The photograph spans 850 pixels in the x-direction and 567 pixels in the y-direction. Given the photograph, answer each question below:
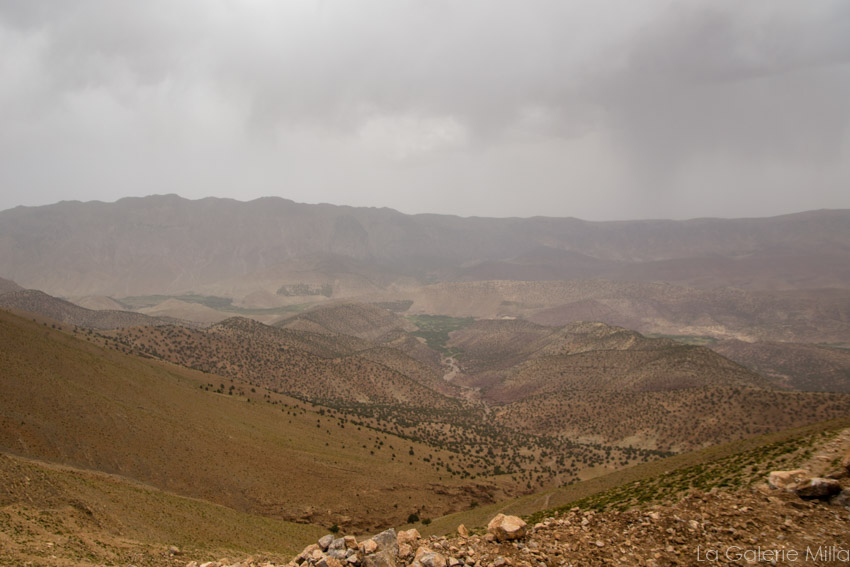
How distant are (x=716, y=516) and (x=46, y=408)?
104 ft

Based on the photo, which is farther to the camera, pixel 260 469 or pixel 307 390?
pixel 307 390

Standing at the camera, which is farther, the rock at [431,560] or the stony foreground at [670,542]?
the rock at [431,560]

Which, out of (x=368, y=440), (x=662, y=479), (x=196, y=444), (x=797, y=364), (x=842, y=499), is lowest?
(x=797, y=364)

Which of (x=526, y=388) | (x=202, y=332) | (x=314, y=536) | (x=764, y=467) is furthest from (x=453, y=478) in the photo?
(x=202, y=332)

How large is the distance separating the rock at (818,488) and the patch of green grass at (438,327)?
10913cm

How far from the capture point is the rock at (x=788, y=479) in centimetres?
1123

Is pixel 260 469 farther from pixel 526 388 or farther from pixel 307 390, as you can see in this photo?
pixel 526 388

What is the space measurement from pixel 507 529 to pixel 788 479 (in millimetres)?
6849

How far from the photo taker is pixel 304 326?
364ft

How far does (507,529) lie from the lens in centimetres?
1171

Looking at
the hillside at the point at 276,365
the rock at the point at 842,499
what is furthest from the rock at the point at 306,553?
the hillside at the point at 276,365

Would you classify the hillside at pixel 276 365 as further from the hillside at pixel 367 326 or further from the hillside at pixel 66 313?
the hillside at pixel 66 313

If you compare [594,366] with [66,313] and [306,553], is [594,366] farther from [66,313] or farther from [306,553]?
[66,313]

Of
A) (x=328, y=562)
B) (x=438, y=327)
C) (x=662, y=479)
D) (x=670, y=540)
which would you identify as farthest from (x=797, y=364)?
(x=328, y=562)
